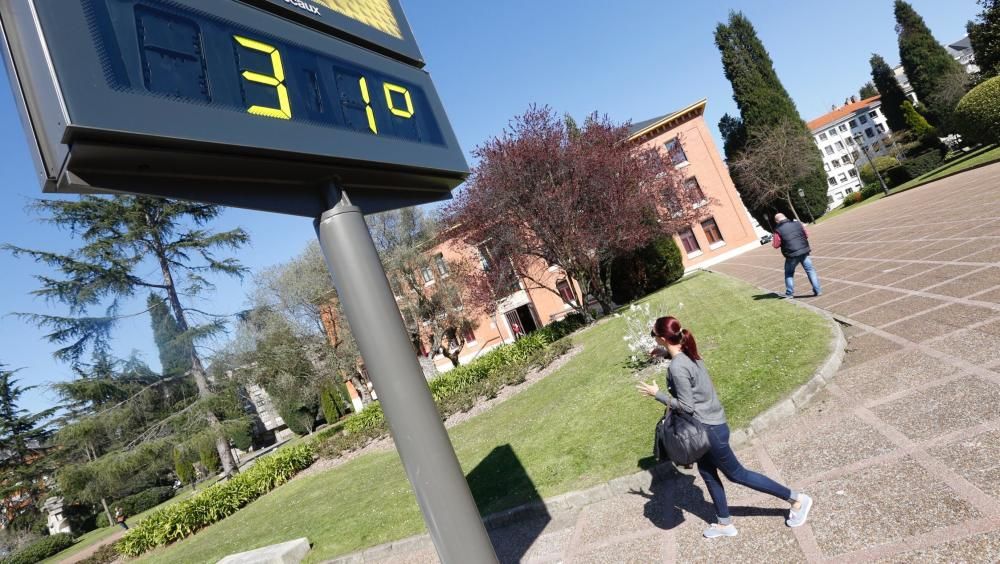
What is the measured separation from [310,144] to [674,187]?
24.7 m

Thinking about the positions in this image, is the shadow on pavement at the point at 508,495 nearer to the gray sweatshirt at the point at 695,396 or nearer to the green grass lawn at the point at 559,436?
the green grass lawn at the point at 559,436

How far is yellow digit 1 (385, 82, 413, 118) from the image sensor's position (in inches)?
116

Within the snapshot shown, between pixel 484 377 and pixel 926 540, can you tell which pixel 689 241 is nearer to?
pixel 484 377

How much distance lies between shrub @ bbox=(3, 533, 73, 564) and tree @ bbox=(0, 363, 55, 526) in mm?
2837

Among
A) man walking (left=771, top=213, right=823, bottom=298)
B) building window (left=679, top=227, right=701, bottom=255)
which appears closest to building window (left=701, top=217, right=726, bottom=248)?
building window (left=679, top=227, right=701, bottom=255)

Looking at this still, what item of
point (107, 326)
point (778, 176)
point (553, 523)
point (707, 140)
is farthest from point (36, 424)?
point (778, 176)

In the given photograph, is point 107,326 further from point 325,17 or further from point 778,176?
point 778,176

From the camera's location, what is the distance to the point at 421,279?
98.1ft

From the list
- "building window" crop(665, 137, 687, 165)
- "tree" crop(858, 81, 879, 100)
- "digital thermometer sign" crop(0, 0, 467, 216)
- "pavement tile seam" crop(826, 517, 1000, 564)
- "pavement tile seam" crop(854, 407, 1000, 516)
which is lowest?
"pavement tile seam" crop(826, 517, 1000, 564)

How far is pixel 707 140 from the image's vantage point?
3466 cm

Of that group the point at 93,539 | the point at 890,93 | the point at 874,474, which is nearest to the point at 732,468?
the point at 874,474

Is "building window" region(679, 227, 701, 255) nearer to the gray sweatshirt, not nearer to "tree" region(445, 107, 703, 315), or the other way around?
"tree" region(445, 107, 703, 315)

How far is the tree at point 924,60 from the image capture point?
4566 centimetres

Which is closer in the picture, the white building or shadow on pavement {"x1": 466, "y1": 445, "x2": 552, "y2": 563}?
shadow on pavement {"x1": 466, "y1": 445, "x2": 552, "y2": 563}
